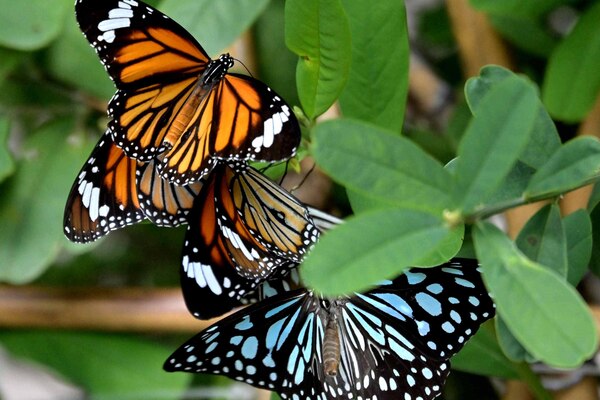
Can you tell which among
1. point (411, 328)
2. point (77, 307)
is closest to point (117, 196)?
point (411, 328)

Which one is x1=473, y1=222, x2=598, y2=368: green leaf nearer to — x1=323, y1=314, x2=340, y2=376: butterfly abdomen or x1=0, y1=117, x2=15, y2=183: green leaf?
x1=323, y1=314, x2=340, y2=376: butterfly abdomen

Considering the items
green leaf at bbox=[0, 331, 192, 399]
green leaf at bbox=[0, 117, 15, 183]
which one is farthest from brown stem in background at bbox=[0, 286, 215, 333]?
green leaf at bbox=[0, 117, 15, 183]

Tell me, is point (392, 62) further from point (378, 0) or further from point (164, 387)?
point (164, 387)

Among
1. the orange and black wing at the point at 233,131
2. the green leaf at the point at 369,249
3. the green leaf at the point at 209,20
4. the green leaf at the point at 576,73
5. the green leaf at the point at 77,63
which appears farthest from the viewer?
the green leaf at the point at 77,63

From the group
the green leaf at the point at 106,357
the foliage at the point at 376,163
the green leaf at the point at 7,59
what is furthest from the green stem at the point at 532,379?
the green leaf at the point at 7,59

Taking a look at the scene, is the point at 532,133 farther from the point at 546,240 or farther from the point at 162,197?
the point at 162,197

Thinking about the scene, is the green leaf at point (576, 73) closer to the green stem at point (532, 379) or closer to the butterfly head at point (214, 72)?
the green stem at point (532, 379)
